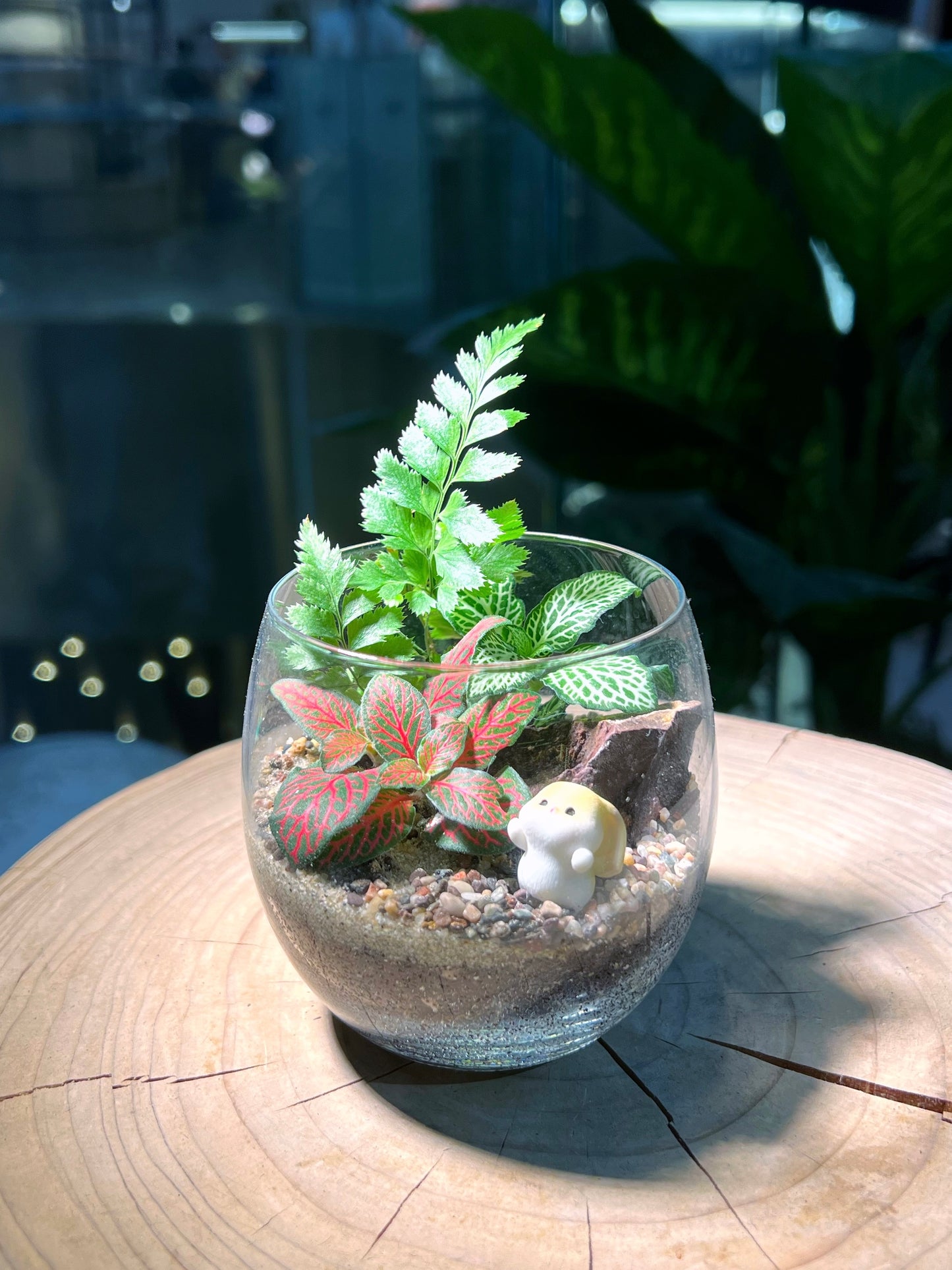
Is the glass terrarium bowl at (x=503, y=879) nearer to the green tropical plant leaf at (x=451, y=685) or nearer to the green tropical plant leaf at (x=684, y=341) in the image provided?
the green tropical plant leaf at (x=451, y=685)

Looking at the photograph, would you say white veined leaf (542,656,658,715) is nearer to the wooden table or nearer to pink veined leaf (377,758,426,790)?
pink veined leaf (377,758,426,790)

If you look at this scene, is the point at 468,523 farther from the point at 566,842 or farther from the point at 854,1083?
the point at 854,1083

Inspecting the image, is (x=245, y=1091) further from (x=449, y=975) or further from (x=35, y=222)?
(x=35, y=222)

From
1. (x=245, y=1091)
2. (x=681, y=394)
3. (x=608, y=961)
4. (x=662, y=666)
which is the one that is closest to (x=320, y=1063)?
(x=245, y=1091)

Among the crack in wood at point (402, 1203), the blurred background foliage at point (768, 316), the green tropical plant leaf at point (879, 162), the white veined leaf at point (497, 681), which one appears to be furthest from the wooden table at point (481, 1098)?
the green tropical plant leaf at point (879, 162)

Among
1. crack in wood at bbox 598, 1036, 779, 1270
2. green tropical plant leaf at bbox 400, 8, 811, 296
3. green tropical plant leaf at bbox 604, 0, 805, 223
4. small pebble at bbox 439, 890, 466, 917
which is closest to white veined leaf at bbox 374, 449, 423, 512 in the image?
small pebble at bbox 439, 890, 466, 917

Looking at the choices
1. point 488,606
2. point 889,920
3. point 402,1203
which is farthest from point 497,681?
point 889,920
